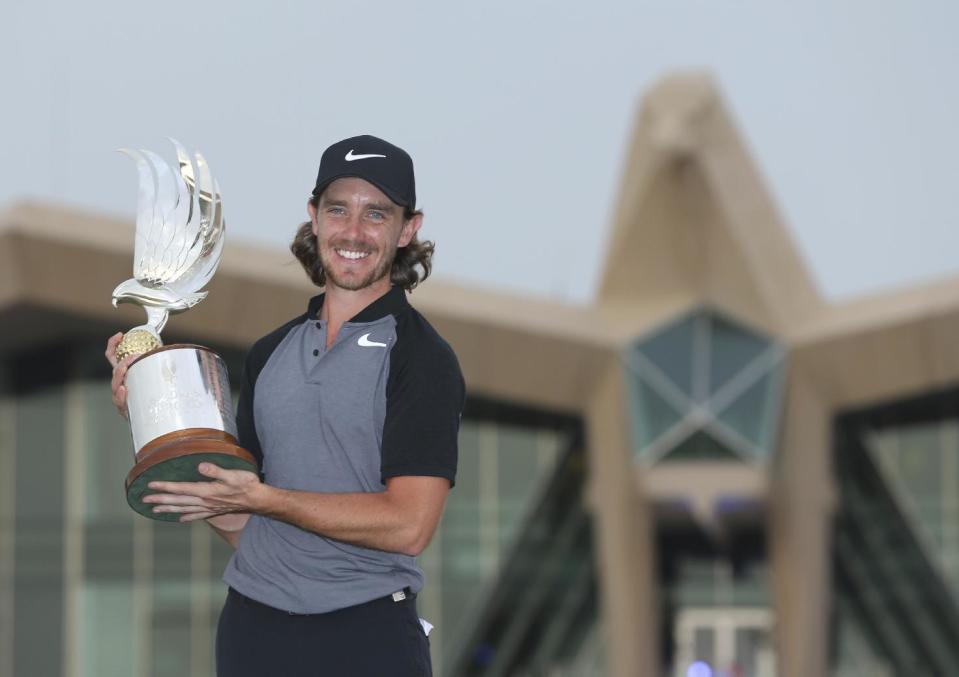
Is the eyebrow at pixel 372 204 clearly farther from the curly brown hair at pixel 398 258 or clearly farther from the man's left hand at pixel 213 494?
the man's left hand at pixel 213 494

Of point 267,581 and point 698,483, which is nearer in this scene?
point 267,581

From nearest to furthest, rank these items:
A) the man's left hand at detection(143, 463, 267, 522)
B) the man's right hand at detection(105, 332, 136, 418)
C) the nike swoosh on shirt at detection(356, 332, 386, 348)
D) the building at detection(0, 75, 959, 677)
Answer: the man's left hand at detection(143, 463, 267, 522) < the nike swoosh on shirt at detection(356, 332, 386, 348) < the man's right hand at detection(105, 332, 136, 418) < the building at detection(0, 75, 959, 677)

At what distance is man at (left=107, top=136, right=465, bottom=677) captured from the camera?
3.02m

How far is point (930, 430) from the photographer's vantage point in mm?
27672

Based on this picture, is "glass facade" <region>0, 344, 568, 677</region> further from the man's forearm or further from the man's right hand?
the man's forearm

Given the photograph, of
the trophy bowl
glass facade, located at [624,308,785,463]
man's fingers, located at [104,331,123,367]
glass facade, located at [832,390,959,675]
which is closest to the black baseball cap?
the trophy bowl

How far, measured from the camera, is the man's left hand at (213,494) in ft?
9.63

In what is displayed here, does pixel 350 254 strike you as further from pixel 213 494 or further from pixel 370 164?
pixel 213 494

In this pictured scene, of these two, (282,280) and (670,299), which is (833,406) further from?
(282,280)

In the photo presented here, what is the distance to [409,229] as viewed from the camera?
3.32m

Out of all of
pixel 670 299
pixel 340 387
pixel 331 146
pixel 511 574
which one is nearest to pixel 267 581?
pixel 340 387

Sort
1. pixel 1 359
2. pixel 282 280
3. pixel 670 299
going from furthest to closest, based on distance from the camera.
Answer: pixel 1 359, pixel 670 299, pixel 282 280

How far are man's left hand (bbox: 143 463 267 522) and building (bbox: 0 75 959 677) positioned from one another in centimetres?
1902

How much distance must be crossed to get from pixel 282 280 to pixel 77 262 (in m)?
2.83
